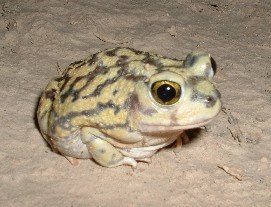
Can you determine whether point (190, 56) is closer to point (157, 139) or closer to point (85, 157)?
point (157, 139)

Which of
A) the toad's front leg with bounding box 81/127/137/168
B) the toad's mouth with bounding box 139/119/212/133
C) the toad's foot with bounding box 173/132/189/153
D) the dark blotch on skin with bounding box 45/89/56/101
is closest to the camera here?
the toad's mouth with bounding box 139/119/212/133

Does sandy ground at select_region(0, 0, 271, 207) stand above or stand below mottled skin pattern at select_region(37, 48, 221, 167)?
Result: below

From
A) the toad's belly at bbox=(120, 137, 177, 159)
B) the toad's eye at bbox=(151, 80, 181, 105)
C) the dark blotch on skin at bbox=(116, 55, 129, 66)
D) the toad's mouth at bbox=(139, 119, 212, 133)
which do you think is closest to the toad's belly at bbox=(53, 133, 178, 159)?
the toad's belly at bbox=(120, 137, 177, 159)

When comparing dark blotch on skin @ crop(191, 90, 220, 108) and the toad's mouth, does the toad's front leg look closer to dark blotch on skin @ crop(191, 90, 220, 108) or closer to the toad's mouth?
the toad's mouth

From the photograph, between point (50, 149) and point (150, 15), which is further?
point (150, 15)

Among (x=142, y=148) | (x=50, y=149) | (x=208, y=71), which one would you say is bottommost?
(x=50, y=149)

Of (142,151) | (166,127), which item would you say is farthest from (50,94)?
(166,127)

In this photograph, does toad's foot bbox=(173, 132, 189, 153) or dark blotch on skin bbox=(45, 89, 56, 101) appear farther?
toad's foot bbox=(173, 132, 189, 153)

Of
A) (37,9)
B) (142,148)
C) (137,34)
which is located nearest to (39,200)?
(142,148)
